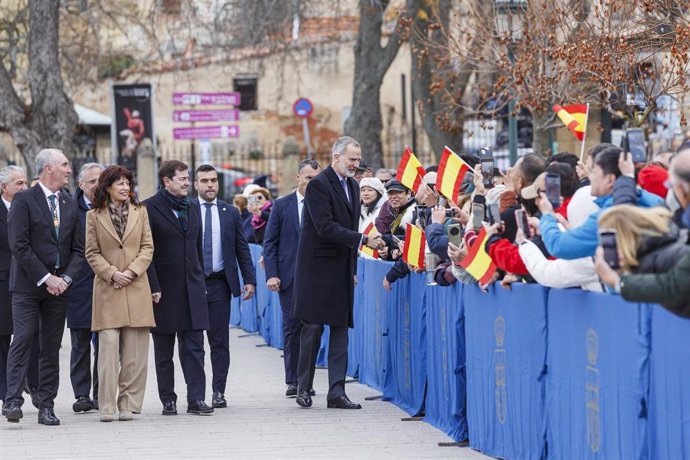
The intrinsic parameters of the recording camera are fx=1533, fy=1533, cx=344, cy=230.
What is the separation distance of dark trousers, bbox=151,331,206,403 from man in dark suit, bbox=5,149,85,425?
0.81 meters

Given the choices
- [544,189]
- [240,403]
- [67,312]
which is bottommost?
[240,403]

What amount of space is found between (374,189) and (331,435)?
4.10 metres

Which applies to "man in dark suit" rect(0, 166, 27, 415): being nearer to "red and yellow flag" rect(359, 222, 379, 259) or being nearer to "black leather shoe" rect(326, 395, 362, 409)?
"black leather shoe" rect(326, 395, 362, 409)

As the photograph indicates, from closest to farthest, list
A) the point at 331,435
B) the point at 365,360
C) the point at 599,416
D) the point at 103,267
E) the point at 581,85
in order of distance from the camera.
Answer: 1. the point at 599,416
2. the point at 331,435
3. the point at 103,267
4. the point at 365,360
5. the point at 581,85

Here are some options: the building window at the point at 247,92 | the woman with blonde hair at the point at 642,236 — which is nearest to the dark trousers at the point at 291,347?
the woman with blonde hair at the point at 642,236

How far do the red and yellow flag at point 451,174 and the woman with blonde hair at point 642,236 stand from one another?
12.9 ft

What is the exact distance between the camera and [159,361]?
12070mm

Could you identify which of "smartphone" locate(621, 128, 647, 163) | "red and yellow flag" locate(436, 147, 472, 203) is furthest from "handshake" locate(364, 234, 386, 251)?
"smartphone" locate(621, 128, 647, 163)

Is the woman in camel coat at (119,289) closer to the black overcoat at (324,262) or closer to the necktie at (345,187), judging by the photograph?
the black overcoat at (324,262)

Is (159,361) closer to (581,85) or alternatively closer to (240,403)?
(240,403)

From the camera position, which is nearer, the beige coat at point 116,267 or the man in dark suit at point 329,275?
the beige coat at point 116,267

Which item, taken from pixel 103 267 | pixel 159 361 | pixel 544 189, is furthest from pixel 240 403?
pixel 544 189

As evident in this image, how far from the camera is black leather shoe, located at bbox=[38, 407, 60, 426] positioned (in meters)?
11.4

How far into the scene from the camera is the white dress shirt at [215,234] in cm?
1269
